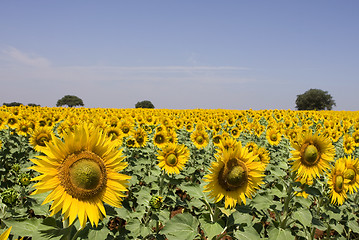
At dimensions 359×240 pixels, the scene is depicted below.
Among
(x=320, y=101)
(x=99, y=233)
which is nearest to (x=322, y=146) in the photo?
(x=99, y=233)

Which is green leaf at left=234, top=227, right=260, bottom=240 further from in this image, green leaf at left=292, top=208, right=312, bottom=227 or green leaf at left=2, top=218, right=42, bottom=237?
green leaf at left=2, top=218, right=42, bottom=237

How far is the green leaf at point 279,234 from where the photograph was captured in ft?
9.78

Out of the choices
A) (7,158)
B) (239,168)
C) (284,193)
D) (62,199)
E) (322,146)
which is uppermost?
(322,146)

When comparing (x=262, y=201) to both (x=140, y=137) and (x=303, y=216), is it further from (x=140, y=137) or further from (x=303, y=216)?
(x=140, y=137)

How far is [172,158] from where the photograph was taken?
181 inches

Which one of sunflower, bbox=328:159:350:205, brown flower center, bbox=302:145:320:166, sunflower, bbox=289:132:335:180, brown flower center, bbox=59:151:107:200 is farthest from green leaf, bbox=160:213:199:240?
sunflower, bbox=328:159:350:205

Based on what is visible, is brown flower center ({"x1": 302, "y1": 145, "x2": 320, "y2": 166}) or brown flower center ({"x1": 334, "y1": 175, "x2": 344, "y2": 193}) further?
brown flower center ({"x1": 334, "y1": 175, "x2": 344, "y2": 193})

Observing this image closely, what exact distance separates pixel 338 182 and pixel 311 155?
1.16 meters

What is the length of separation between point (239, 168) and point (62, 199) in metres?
1.59

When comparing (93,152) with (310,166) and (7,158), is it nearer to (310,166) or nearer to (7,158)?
(310,166)

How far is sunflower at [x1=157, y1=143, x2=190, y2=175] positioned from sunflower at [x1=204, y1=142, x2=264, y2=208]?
2.09 metres

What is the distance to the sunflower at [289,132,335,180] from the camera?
294 centimetres

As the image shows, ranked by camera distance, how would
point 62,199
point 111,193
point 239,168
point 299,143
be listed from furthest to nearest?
point 299,143 → point 239,168 → point 111,193 → point 62,199

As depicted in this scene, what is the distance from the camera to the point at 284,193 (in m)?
3.14
